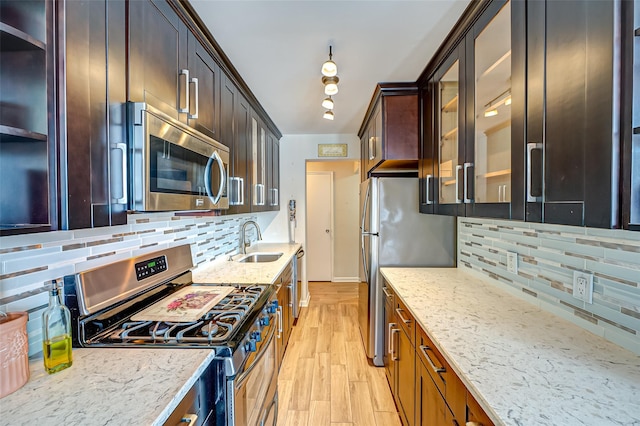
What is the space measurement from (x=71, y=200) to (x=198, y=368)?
628 mm

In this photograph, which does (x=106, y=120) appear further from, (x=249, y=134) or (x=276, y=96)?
(x=276, y=96)

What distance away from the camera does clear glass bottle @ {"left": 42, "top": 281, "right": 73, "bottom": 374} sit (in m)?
0.88

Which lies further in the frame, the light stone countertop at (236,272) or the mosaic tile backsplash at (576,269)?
the light stone countertop at (236,272)

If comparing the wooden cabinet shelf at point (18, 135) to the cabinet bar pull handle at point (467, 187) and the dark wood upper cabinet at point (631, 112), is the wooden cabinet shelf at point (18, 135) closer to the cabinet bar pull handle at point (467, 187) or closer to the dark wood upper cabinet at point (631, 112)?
the dark wood upper cabinet at point (631, 112)

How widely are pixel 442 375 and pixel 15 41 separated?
5.49 ft

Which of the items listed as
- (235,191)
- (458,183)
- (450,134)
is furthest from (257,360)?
(450,134)

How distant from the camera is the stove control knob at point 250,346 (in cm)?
124

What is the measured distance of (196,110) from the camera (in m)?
1.47

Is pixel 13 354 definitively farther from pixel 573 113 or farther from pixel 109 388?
pixel 573 113

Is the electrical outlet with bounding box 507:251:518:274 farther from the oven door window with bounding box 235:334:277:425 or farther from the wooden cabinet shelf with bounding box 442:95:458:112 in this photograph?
the oven door window with bounding box 235:334:277:425

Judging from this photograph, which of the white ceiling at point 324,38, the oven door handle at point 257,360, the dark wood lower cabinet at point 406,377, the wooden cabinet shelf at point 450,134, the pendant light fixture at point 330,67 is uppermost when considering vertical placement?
the white ceiling at point 324,38

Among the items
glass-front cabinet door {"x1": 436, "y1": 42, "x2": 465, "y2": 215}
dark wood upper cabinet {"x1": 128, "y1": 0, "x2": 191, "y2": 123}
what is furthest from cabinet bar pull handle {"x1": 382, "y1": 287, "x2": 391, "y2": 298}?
dark wood upper cabinet {"x1": 128, "y1": 0, "x2": 191, "y2": 123}

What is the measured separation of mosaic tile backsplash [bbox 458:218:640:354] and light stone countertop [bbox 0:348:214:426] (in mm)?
1474

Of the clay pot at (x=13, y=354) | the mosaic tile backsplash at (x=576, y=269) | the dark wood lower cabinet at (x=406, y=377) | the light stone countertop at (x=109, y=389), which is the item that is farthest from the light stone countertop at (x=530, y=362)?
the clay pot at (x=13, y=354)
